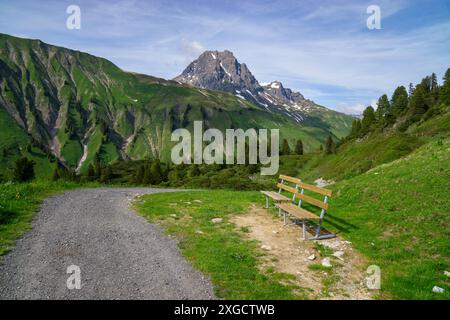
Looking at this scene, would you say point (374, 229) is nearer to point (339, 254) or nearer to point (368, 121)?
point (339, 254)

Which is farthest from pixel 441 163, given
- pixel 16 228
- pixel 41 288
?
pixel 16 228

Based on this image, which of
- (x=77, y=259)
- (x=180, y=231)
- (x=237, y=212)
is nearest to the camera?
(x=77, y=259)

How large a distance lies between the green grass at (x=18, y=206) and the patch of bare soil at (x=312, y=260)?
926 centimetres

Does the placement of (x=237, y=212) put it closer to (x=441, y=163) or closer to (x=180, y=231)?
(x=180, y=231)

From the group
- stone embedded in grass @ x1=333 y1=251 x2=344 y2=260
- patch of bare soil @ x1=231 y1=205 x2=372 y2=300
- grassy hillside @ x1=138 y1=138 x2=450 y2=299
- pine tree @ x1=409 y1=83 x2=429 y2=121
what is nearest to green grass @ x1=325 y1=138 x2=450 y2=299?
grassy hillside @ x1=138 y1=138 x2=450 y2=299

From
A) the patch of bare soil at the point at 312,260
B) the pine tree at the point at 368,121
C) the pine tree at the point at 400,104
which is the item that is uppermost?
the pine tree at the point at 400,104

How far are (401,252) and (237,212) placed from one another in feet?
29.2

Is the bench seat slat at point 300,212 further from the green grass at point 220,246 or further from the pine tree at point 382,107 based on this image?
the pine tree at point 382,107

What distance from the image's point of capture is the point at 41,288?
332 inches

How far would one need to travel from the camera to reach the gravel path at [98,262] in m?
8.46

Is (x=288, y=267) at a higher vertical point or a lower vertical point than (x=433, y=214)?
lower

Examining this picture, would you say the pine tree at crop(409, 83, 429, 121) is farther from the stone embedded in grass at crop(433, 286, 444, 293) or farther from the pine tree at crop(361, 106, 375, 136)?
the stone embedded in grass at crop(433, 286, 444, 293)

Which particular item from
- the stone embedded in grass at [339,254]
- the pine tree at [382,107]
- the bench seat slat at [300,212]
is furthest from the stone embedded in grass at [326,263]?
the pine tree at [382,107]
